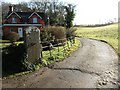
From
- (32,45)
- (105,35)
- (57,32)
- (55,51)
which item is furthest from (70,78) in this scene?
(105,35)

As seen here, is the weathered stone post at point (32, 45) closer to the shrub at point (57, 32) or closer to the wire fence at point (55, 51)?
the wire fence at point (55, 51)

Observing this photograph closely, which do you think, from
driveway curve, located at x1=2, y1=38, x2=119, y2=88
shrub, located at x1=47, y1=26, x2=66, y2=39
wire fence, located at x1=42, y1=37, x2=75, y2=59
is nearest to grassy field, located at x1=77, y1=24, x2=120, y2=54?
shrub, located at x1=47, y1=26, x2=66, y2=39

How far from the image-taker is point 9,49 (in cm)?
1455

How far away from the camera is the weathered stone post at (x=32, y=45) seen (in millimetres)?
14780

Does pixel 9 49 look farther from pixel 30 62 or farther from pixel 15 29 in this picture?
pixel 15 29

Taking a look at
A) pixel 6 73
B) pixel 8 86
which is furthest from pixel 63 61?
pixel 8 86

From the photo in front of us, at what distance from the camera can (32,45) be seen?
15.2m

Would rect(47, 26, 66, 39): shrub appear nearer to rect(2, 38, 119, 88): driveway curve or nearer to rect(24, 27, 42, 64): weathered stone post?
rect(24, 27, 42, 64): weathered stone post

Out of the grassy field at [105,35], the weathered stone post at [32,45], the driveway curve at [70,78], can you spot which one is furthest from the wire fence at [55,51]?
the grassy field at [105,35]

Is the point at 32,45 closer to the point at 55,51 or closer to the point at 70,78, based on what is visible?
the point at 70,78

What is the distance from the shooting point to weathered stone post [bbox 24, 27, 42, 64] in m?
14.8

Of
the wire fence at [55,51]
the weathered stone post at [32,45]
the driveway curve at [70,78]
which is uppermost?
the weathered stone post at [32,45]

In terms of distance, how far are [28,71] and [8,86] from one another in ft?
9.47

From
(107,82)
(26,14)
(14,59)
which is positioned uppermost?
(26,14)
